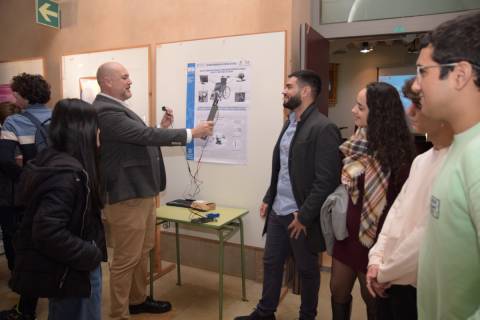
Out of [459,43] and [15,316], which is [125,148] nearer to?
[15,316]

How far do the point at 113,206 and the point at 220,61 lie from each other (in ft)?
4.83

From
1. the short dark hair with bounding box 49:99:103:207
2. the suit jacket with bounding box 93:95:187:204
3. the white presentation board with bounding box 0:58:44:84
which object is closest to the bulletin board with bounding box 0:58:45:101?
the white presentation board with bounding box 0:58:44:84

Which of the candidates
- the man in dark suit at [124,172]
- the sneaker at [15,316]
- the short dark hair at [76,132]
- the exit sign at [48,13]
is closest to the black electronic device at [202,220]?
the man in dark suit at [124,172]

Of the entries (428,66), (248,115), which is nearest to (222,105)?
(248,115)

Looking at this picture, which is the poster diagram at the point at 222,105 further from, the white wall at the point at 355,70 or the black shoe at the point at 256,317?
the white wall at the point at 355,70

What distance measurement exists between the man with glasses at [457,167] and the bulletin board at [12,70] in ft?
13.7

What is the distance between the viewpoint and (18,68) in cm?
414

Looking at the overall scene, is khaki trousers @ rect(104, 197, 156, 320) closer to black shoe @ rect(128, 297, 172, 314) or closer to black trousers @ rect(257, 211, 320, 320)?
black shoe @ rect(128, 297, 172, 314)

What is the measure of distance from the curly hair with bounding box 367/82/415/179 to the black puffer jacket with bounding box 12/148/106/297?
1228mm

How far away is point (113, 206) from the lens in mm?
2215

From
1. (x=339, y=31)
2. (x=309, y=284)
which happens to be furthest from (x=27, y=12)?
(x=309, y=284)

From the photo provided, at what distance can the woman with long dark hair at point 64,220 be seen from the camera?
1320mm

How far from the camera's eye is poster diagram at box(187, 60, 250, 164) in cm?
290

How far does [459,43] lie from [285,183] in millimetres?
1508
